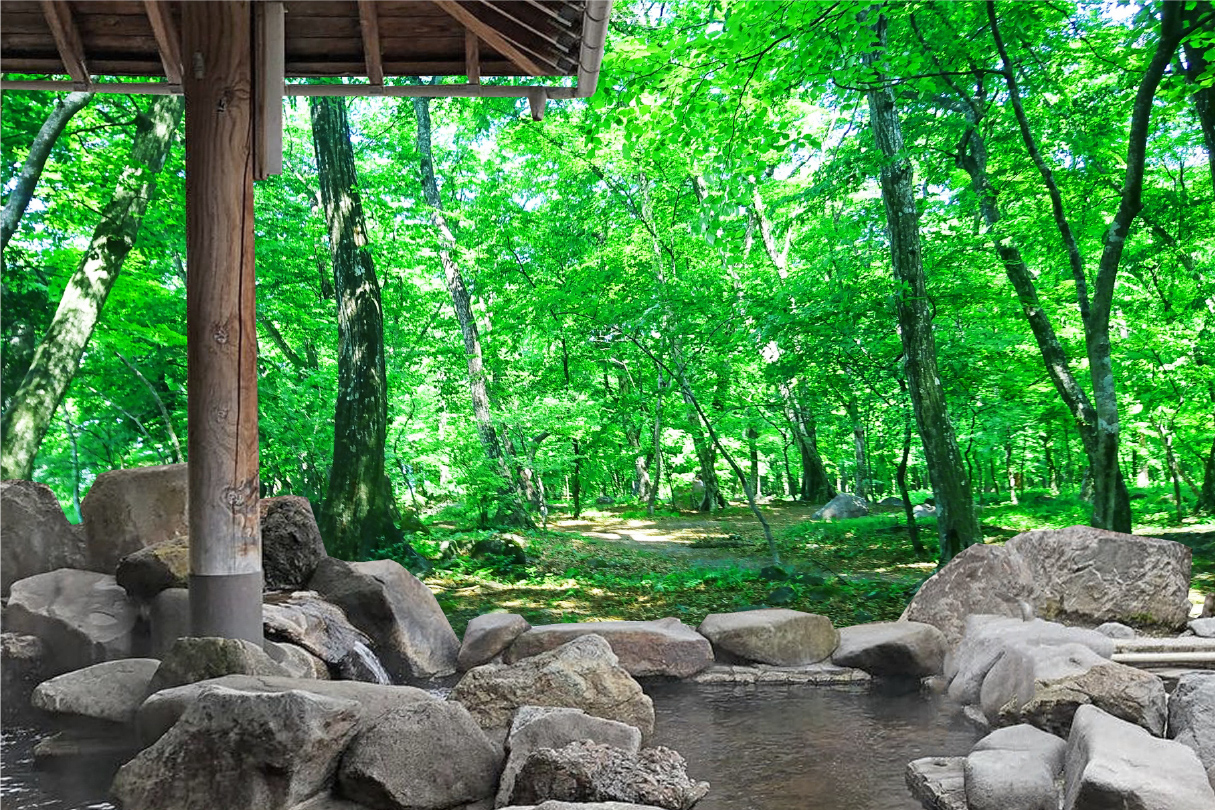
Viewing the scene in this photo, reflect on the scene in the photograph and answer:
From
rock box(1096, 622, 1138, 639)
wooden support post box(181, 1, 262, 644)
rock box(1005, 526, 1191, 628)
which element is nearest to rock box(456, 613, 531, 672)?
wooden support post box(181, 1, 262, 644)

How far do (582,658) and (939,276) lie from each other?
26.1 ft

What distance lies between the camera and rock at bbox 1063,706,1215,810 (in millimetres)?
3529

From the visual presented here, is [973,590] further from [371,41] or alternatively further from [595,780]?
[371,41]

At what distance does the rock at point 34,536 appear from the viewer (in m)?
7.38

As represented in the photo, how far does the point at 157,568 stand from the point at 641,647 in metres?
3.46

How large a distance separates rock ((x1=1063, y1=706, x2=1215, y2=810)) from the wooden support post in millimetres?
4065

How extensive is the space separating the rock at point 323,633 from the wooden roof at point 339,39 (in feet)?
11.4

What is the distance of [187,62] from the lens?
495cm

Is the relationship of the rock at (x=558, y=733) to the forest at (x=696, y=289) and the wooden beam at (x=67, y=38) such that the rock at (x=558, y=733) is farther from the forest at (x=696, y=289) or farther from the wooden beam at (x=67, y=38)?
the forest at (x=696, y=289)

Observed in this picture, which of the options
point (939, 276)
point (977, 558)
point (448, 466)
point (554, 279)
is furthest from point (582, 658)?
point (554, 279)

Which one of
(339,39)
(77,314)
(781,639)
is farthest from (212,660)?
(77,314)

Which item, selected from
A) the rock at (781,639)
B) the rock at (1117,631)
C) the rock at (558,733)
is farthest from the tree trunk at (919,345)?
the rock at (558,733)

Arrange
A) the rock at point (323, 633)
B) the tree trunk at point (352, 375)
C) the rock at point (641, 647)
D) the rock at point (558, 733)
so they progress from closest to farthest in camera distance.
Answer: the rock at point (558, 733) < the rock at point (323, 633) < the rock at point (641, 647) < the tree trunk at point (352, 375)

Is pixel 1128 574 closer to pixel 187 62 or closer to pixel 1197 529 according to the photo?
pixel 1197 529
